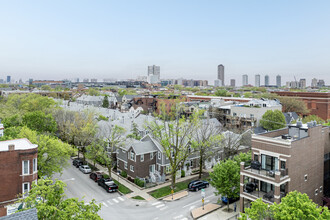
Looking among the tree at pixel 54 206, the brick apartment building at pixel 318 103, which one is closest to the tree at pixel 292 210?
the tree at pixel 54 206

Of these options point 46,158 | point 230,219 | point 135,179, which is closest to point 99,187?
point 135,179

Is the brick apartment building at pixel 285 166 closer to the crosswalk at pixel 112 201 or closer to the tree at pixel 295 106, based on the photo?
the crosswalk at pixel 112 201

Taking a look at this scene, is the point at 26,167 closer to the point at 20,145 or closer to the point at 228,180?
the point at 20,145

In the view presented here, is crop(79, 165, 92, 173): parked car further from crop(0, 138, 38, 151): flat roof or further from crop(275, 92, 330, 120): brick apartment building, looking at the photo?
crop(275, 92, 330, 120): brick apartment building

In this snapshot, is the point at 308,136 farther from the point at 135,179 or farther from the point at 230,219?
the point at 135,179

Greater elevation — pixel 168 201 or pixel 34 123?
pixel 34 123

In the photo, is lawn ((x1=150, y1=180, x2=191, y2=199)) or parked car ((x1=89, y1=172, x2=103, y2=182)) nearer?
lawn ((x1=150, y1=180, x2=191, y2=199))

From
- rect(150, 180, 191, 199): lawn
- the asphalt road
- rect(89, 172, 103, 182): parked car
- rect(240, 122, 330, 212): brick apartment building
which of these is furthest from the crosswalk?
rect(240, 122, 330, 212): brick apartment building
